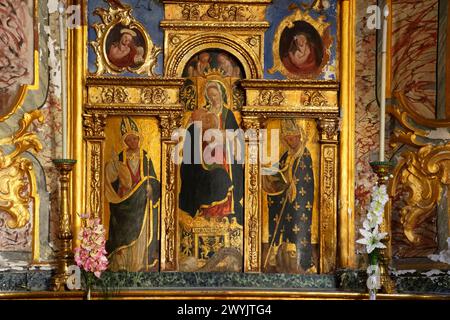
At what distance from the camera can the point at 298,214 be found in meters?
6.73

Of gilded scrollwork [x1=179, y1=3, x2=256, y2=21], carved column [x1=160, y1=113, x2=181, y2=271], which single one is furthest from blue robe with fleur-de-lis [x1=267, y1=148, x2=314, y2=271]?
gilded scrollwork [x1=179, y1=3, x2=256, y2=21]

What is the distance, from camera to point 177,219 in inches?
263

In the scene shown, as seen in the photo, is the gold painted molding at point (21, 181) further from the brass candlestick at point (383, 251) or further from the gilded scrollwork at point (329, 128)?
the brass candlestick at point (383, 251)

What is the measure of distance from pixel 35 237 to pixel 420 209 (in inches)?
134

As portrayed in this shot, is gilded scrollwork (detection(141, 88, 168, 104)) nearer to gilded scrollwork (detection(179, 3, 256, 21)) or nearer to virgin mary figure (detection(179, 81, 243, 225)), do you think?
virgin mary figure (detection(179, 81, 243, 225))

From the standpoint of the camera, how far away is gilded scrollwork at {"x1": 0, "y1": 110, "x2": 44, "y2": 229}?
644 centimetres

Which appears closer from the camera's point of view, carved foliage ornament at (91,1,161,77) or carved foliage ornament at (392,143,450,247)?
carved foliage ornament at (392,143,450,247)

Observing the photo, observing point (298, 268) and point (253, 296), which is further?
point (298, 268)

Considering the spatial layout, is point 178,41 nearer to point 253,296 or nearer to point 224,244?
point 224,244

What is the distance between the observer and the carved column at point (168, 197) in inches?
262

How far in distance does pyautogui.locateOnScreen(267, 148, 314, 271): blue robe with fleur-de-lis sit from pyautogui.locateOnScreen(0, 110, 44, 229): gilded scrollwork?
7.08 feet
